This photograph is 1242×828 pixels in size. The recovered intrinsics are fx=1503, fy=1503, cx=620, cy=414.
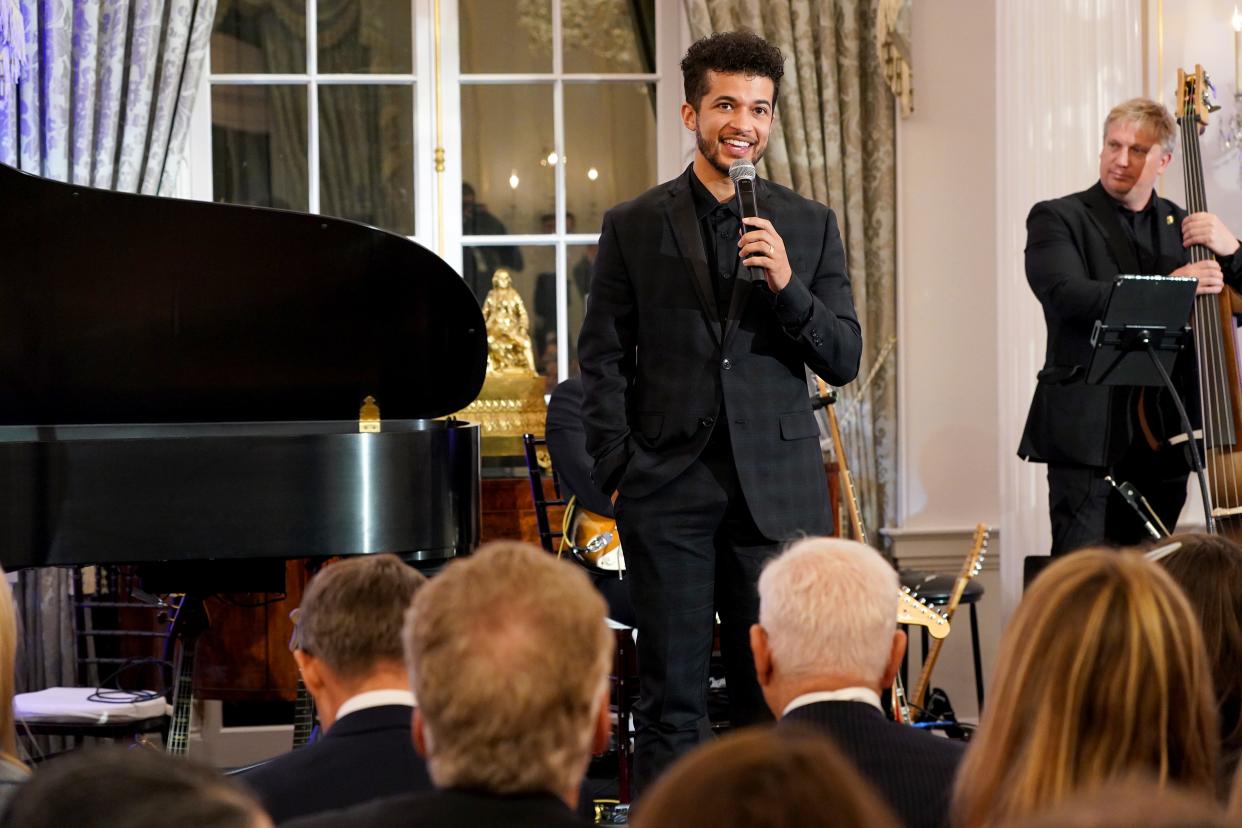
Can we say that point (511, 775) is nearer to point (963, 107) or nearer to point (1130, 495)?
point (1130, 495)

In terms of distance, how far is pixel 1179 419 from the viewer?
3.76 metres

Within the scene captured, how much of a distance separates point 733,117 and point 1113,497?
5.59ft

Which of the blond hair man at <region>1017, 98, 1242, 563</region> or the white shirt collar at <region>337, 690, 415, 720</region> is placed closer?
the white shirt collar at <region>337, 690, 415, 720</region>

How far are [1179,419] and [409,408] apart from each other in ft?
6.69

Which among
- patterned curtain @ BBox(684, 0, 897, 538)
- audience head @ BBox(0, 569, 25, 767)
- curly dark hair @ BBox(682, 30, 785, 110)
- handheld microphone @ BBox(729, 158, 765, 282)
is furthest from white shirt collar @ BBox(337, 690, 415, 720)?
patterned curtain @ BBox(684, 0, 897, 538)

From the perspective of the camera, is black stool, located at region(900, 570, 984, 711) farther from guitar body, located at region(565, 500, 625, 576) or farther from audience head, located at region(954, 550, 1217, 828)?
audience head, located at region(954, 550, 1217, 828)

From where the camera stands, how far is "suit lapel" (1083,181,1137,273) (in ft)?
12.6

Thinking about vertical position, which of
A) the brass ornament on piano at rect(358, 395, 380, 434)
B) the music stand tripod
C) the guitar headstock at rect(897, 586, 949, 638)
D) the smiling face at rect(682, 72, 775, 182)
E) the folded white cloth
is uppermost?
the smiling face at rect(682, 72, 775, 182)

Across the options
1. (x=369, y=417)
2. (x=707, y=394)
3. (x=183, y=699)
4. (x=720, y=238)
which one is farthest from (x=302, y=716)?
(x=720, y=238)

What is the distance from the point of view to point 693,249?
2760 mm

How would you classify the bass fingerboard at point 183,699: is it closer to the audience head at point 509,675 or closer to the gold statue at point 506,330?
the gold statue at point 506,330

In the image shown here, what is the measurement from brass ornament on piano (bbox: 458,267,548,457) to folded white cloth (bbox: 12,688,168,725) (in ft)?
4.90

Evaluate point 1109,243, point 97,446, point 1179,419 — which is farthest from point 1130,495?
point 97,446

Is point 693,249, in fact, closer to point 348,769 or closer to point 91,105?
point 348,769
